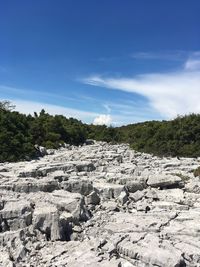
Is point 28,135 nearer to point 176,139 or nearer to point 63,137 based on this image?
point 63,137

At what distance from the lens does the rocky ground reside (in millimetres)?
11422

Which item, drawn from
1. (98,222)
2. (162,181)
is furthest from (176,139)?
(98,222)

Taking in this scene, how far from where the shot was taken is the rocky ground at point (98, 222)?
11.4 metres

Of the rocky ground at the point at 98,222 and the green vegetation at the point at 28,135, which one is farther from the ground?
the green vegetation at the point at 28,135

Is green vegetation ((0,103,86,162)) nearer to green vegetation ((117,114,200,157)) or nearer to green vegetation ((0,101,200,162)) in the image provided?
green vegetation ((0,101,200,162))

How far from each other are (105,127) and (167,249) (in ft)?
212

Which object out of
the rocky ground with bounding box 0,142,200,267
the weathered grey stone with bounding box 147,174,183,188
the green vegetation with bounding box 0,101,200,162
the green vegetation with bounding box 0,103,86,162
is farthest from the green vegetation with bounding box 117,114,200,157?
the rocky ground with bounding box 0,142,200,267

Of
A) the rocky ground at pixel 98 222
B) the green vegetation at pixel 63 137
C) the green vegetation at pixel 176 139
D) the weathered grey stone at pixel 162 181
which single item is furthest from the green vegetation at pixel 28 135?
the weathered grey stone at pixel 162 181

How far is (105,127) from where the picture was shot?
75.8m

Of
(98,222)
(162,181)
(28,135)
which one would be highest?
(28,135)

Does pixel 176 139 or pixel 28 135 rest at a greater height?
pixel 176 139

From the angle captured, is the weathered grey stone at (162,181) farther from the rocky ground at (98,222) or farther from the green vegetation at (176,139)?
the green vegetation at (176,139)

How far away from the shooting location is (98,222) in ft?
48.2

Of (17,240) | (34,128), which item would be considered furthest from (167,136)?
(17,240)
